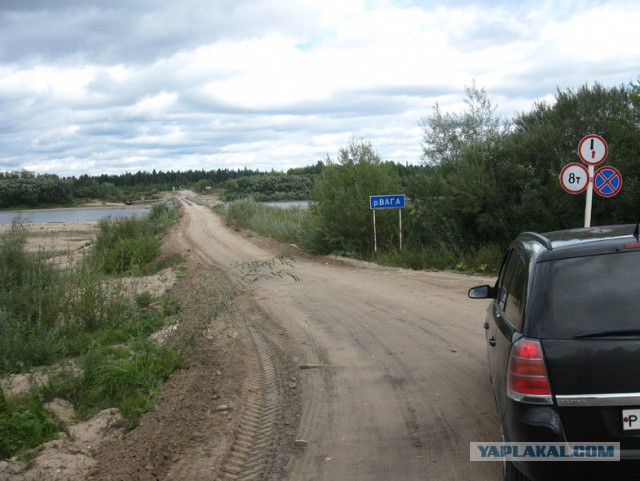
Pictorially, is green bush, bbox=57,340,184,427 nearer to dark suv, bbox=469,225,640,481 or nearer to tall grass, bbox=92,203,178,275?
dark suv, bbox=469,225,640,481

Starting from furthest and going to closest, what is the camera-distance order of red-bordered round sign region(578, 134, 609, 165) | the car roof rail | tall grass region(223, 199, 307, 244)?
tall grass region(223, 199, 307, 244)
red-bordered round sign region(578, 134, 609, 165)
the car roof rail

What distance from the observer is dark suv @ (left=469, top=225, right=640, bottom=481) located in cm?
324

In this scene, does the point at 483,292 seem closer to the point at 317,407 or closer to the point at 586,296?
the point at 317,407

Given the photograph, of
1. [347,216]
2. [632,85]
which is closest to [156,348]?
[632,85]

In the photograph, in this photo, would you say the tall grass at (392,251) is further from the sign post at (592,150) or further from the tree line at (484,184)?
the sign post at (592,150)

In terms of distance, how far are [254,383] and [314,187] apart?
1846cm

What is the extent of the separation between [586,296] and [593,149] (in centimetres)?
1002

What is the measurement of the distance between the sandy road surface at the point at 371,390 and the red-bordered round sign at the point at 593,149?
3968 millimetres

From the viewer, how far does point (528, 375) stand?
11.3 feet

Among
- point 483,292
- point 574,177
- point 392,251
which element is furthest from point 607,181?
point 392,251

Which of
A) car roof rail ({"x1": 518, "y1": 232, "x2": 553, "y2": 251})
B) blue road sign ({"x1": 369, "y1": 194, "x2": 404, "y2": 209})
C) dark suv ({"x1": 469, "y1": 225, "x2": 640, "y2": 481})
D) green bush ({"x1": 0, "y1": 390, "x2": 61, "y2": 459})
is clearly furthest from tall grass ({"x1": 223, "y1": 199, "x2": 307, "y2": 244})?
dark suv ({"x1": 469, "y1": 225, "x2": 640, "y2": 481})

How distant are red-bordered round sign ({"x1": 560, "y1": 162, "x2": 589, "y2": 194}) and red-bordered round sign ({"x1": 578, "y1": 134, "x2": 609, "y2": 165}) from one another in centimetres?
37

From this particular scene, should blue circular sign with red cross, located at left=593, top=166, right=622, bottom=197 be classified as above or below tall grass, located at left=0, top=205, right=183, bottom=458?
above

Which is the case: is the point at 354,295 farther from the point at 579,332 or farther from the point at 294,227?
the point at 294,227
